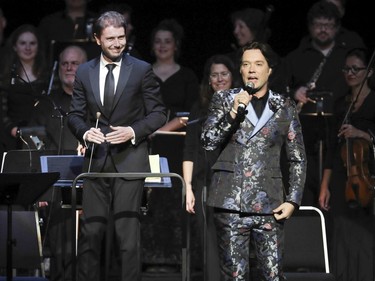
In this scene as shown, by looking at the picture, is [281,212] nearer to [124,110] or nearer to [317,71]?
[124,110]

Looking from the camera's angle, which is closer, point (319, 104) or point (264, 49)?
point (264, 49)

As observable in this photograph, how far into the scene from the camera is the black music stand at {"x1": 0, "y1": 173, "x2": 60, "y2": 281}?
5805 millimetres

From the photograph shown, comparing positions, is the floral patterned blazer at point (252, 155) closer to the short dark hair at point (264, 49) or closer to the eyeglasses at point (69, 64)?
the short dark hair at point (264, 49)

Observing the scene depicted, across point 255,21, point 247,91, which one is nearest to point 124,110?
point 247,91

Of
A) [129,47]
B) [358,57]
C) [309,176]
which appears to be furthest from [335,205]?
[129,47]

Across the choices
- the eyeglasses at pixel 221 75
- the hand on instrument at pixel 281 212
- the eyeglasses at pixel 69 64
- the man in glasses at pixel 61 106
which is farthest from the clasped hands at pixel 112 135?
the eyeglasses at pixel 69 64

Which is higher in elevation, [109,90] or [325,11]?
[325,11]

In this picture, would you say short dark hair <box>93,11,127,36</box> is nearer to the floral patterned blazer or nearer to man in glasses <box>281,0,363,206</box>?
the floral patterned blazer

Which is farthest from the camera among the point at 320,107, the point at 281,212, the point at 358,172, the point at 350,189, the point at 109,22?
the point at 320,107

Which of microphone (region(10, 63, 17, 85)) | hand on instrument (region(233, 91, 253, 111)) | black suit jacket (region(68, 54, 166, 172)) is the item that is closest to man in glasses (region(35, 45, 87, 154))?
microphone (region(10, 63, 17, 85))

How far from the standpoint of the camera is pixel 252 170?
578 centimetres

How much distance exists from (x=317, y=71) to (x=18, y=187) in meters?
3.69

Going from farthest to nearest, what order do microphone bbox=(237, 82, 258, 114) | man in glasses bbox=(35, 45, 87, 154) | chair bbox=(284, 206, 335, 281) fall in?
man in glasses bbox=(35, 45, 87, 154)
chair bbox=(284, 206, 335, 281)
microphone bbox=(237, 82, 258, 114)

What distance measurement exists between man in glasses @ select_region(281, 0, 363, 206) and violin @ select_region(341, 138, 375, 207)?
2.15 ft
